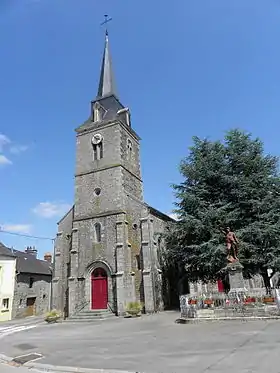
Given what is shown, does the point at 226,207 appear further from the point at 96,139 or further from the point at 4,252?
the point at 4,252

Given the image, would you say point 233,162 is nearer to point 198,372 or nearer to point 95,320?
point 95,320

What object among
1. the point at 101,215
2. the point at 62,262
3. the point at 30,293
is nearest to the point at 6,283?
the point at 30,293

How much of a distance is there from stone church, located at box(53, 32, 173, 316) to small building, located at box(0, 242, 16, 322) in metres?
6.58

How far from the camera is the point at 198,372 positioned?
18.6 ft

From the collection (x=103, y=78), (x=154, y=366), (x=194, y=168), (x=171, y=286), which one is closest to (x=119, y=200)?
(x=194, y=168)

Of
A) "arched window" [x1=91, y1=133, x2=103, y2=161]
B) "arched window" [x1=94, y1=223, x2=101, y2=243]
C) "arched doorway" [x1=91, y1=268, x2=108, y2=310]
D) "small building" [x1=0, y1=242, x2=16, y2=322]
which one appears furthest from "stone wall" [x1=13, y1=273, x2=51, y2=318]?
"arched window" [x1=91, y1=133, x2=103, y2=161]

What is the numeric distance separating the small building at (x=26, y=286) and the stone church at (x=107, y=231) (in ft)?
22.9

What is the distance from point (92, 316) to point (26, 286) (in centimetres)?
1300

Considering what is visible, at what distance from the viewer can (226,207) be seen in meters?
19.2

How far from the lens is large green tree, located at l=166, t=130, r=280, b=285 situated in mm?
18172

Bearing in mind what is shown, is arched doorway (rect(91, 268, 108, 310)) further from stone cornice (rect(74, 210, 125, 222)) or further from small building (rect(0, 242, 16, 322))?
small building (rect(0, 242, 16, 322))

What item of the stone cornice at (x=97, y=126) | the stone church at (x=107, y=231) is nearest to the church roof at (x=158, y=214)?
the stone church at (x=107, y=231)

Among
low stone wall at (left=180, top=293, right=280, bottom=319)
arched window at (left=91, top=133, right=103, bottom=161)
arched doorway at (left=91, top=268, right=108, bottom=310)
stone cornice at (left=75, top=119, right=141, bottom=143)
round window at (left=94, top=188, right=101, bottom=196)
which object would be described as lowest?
low stone wall at (left=180, top=293, right=280, bottom=319)

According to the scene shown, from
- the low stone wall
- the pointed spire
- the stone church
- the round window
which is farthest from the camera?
the pointed spire
